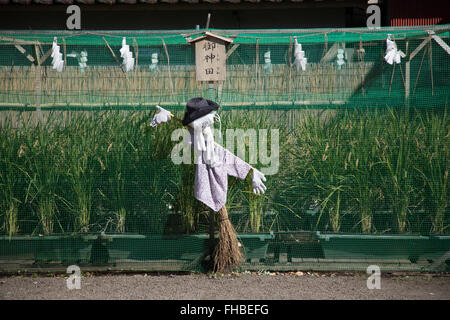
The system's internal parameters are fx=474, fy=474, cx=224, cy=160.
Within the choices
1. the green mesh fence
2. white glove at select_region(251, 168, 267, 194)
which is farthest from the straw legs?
white glove at select_region(251, 168, 267, 194)

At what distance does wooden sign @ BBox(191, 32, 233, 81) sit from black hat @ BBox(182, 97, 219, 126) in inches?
19.0

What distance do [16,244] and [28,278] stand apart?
1.11ft

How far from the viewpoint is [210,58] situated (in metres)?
4.23

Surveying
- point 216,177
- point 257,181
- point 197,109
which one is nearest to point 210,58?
point 197,109

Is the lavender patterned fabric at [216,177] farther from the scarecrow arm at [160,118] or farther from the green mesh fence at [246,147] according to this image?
the scarecrow arm at [160,118]

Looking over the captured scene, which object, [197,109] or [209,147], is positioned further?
[209,147]

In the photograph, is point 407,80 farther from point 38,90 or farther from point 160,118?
point 38,90

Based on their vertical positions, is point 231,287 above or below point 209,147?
below

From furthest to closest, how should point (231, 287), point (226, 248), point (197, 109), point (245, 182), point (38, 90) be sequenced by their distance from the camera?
point (38, 90) → point (245, 182) → point (226, 248) → point (231, 287) → point (197, 109)

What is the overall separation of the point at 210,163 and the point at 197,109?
0.47m

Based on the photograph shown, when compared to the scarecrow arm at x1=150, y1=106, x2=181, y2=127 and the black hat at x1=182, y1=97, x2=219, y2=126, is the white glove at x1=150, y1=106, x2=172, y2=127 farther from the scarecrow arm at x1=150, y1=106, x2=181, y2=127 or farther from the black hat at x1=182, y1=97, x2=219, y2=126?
the black hat at x1=182, y1=97, x2=219, y2=126

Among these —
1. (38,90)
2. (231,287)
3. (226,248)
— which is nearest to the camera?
(231,287)

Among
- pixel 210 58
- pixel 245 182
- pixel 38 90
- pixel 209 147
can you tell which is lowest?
pixel 245 182

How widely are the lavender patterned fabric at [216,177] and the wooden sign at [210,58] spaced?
71 centimetres
